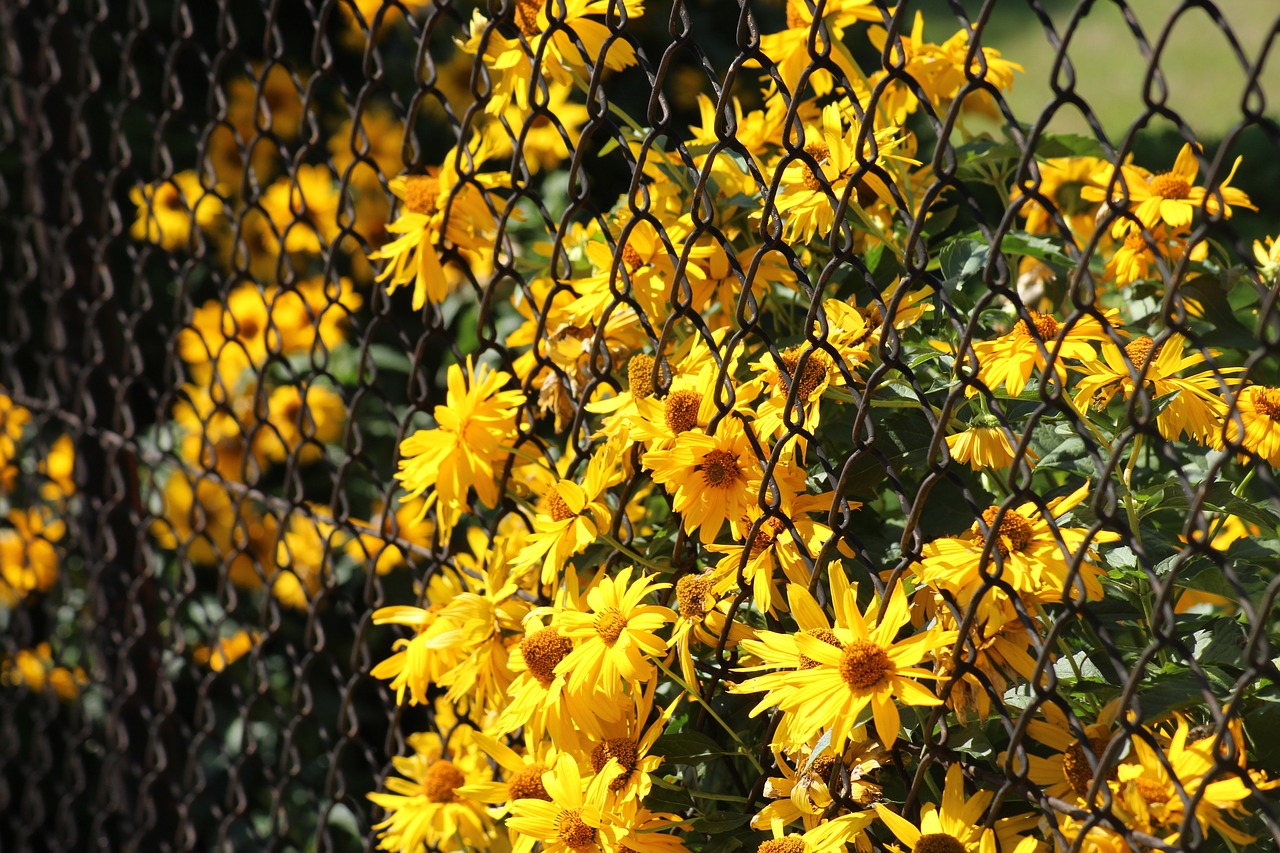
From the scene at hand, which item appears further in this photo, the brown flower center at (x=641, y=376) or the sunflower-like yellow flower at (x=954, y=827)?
the brown flower center at (x=641, y=376)

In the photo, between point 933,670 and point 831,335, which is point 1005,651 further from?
point 831,335

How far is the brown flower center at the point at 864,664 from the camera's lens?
690mm

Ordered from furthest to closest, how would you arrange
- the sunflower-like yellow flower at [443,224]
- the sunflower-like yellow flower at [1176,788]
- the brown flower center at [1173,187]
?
the sunflower-like yellow flower at [443,224], the brown flower center at [1173,187], the sunflower-like yellow flower at [1176,788]

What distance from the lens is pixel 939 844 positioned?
718 millimetres

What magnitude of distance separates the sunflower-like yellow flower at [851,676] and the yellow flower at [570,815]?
156mm

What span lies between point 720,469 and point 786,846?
246 mm

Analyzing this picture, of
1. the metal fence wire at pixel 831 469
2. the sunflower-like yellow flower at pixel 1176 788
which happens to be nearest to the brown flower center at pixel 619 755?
the metal fence wire at pixel 831 469

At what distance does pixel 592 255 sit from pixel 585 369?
10 centimetres

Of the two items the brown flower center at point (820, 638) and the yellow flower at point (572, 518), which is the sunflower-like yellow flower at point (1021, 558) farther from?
the yellow flower at point (572, 518)

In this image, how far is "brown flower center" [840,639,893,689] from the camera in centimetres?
69

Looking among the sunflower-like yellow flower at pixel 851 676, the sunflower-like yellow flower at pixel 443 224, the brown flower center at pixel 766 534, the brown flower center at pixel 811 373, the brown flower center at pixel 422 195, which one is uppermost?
the brown flower center at pixel 422 195

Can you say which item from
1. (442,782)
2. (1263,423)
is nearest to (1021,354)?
(1263,423)

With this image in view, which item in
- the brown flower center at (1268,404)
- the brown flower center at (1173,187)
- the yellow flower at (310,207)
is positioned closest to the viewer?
the brown flower center at (1268,404)

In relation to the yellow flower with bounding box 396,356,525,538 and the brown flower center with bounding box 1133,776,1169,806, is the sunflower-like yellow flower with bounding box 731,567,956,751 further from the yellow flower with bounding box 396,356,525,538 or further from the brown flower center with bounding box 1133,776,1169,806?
the yellow flower with bounding box 396,356,525,538
